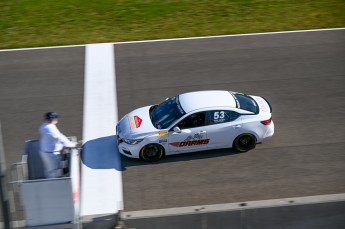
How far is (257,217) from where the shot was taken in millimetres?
11883

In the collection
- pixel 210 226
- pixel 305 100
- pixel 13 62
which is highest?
pixel 13 62

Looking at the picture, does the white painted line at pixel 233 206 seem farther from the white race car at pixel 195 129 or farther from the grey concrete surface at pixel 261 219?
the white race car at pixel 195 129

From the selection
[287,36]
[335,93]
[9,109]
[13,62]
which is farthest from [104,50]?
[335,93]

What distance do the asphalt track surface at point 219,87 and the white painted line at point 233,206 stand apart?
711 millimetres

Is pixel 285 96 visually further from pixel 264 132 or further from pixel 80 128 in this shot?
pixel 80 128

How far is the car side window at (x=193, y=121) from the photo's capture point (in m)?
14.9

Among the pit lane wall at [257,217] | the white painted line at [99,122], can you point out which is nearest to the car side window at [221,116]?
the white painted line at [99,122]

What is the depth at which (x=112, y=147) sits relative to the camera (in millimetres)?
15711

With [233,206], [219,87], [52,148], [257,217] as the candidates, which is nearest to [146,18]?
[219,87]

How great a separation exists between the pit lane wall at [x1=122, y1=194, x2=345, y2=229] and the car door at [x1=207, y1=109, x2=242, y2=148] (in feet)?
10.2

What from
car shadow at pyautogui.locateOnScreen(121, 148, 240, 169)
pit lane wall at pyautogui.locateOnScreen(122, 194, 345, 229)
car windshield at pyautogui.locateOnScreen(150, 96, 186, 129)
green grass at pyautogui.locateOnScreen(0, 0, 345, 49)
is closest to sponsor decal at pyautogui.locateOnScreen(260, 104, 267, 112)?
car shadow at pyautogui.locateOnScreen(121, 148, 240, 169)

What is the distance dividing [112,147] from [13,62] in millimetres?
7049

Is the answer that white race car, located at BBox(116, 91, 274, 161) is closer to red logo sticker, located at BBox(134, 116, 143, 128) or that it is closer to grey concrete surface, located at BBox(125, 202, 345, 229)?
red logo sticker, located at BBox(134, 116, 143, 128)

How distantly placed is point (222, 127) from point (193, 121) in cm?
71
